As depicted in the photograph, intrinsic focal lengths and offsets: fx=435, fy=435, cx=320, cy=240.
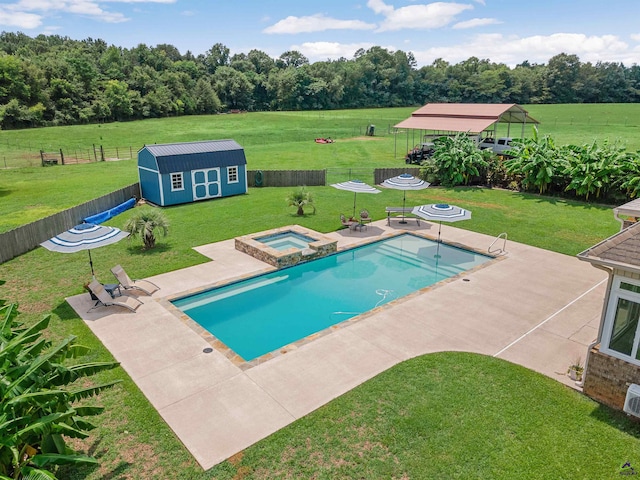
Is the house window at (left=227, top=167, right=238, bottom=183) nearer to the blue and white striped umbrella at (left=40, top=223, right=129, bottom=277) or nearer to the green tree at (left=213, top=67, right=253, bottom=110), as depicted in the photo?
the blue and white striped umbrella at (left=40, top=223, right=129, bottom=277)

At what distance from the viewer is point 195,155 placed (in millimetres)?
23922

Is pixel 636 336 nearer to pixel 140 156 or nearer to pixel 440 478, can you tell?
pixel 440 478

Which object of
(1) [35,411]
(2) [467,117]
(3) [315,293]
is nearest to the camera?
(1) [35,411]

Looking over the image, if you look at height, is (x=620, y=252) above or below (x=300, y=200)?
above

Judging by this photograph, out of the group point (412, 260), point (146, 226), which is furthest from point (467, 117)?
point (146, 226)

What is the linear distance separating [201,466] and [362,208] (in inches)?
689

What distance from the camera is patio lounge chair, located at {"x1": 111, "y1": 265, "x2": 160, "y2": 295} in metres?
12.4

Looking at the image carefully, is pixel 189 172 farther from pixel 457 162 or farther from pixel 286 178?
pixel 457 162

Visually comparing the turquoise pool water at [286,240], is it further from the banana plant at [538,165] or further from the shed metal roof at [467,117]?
the shed metal roof at [467,117]

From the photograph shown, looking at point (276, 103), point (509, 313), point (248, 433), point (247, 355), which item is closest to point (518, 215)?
point (509, 313)

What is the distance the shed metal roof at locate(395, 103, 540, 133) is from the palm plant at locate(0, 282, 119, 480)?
30.7 m

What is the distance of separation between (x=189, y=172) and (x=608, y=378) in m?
21.0

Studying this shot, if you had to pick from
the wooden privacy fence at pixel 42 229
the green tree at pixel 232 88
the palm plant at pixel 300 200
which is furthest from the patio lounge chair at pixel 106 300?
the green tree at pixel 232 88

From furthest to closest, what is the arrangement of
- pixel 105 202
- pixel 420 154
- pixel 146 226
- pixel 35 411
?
pixel 420 154 < pixel 105 202 < pixel 146 226 < pixel 35 411
